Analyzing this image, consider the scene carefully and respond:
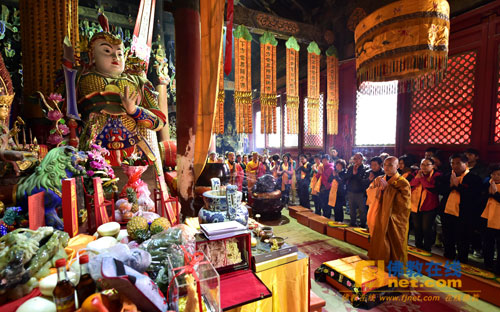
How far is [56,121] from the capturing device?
2166 millimetres

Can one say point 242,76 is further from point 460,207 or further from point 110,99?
point 460,207

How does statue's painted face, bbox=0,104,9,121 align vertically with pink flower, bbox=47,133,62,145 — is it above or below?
above

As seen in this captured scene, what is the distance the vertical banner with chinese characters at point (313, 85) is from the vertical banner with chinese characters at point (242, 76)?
179cm

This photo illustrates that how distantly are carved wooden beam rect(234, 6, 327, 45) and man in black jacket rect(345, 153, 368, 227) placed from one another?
12.5 feet

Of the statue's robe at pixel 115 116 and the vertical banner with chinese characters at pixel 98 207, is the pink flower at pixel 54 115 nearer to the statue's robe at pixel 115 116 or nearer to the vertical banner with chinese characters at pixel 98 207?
the statue's robe at pixel 115 116

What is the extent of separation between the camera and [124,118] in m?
2.50

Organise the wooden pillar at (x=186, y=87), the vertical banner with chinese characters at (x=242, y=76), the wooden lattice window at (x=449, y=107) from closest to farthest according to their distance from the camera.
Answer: the wooden pillar at (x=186, y=87) < the wooden lattice window at (x=449, y=107) < the vertical banner with chinese characters at (x=242, y=76)

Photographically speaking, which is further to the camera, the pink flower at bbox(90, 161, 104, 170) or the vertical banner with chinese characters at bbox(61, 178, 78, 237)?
the pink flower at bbox(90, 161, 104, 170)

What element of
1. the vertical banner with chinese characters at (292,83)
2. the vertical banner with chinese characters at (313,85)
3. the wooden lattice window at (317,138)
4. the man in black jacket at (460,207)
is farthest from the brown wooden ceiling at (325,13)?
the man in black jacket at (460,207)

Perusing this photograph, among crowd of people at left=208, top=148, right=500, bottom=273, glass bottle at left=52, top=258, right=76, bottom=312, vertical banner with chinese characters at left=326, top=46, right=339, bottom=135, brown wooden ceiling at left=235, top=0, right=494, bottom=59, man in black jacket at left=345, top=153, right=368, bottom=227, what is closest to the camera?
glass bottle at left=52, top=258, right=76, bottom=312

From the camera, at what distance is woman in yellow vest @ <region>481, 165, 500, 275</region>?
2697 mm

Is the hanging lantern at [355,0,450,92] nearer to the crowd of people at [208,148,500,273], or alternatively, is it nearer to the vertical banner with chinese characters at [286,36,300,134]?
the crowd of people at [208,148,500,273]

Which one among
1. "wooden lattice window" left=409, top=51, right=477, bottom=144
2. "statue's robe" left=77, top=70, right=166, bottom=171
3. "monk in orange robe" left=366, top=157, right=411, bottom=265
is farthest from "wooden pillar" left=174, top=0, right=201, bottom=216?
"wooden lattice window" left=409, top=51, right=477, bottom=144

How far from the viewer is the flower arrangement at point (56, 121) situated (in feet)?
6.95
